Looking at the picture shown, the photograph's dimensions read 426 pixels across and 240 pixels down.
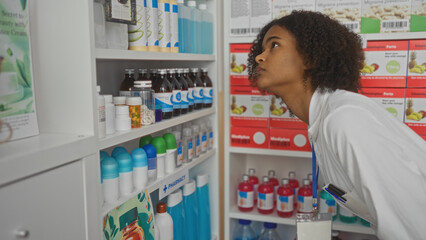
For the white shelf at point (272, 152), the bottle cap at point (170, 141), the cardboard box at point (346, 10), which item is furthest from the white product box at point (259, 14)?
the bottle cap at point (170, 141)

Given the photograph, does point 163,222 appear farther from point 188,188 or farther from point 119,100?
point 119,100

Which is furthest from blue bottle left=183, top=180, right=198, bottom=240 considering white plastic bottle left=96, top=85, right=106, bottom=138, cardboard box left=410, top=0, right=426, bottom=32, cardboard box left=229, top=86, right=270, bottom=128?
cardboard box left=410, top=0, right=426, bottom=32

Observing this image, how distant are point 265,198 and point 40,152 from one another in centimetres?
155

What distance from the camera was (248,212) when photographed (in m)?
2.39

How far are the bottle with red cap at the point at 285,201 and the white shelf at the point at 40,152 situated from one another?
1.33 metres

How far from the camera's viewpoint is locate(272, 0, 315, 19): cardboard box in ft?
6.88

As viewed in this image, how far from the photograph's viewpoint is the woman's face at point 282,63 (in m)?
1.53

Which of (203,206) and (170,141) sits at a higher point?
(170,141)

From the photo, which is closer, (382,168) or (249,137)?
(382,168)

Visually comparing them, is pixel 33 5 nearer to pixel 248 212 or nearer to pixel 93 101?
pixel 93 101

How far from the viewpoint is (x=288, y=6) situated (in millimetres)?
2121

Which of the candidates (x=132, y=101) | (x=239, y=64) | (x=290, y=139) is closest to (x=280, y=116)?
(x=290, y=139)

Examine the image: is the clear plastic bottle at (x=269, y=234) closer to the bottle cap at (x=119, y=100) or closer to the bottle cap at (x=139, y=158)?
the bottle cap at (x=139, y=158)

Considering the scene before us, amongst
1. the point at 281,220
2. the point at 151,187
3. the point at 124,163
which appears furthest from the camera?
the point at 281,220
